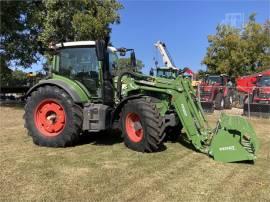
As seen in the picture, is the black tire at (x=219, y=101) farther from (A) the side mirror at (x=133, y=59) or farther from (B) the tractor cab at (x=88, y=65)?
(B) the tractor cab at (x=88, y=65)

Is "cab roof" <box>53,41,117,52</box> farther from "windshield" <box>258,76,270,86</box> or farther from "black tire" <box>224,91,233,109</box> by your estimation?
"black tire" <box>224,91,233,109</box>

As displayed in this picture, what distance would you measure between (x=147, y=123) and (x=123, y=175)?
1639 mm

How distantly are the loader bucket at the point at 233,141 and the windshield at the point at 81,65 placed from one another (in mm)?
3024

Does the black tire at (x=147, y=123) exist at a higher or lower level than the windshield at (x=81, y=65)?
lower

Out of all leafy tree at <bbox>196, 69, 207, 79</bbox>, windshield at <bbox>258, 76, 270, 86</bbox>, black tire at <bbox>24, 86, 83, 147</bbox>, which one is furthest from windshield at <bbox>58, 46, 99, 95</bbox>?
leafy tree at <bbox>196, 69, 207, 79</bbox>

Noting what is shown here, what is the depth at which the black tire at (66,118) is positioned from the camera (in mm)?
9133

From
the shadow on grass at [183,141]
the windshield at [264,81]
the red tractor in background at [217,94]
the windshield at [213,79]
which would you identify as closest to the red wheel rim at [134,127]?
the shadow on grass at [183,141]

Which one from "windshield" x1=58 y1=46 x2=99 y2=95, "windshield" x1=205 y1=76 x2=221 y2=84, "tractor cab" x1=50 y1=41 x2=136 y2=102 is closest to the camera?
"tractor cab" x1=50 y1=41 x2=136 y2=102

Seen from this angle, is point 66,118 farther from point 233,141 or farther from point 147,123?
point 233,141

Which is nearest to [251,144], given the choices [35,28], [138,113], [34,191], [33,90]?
[138,113]

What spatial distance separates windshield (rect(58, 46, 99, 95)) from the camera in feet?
31.1

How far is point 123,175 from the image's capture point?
6871 mm

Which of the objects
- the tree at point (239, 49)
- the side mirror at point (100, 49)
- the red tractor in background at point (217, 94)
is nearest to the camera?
the side mirror at point (100, 49)

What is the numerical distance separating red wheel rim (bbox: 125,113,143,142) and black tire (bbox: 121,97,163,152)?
0.28 ft
